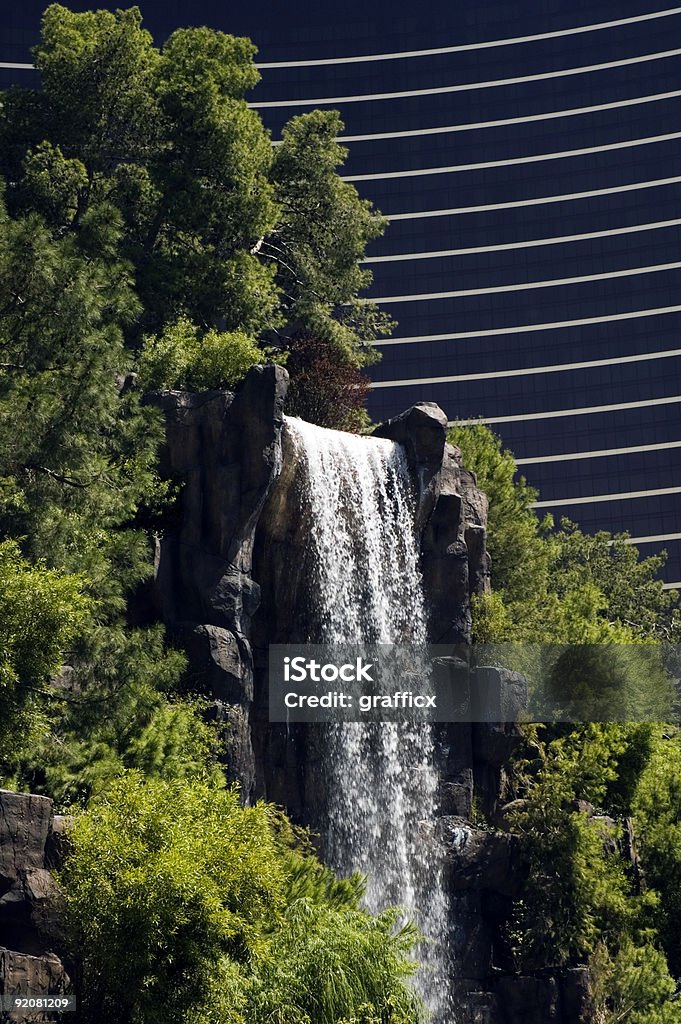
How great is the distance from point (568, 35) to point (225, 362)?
89478mm

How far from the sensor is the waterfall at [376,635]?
130ft

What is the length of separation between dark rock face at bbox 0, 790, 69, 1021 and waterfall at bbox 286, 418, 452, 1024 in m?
14.2

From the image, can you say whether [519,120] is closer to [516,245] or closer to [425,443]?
[516,245]

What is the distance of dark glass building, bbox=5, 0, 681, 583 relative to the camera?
111875 millimetres

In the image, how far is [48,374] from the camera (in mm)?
33344

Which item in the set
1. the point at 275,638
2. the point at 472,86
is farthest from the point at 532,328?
the point at 275,638

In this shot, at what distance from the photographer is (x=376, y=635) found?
42250 mm

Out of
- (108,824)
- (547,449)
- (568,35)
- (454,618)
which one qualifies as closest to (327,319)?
(454,618)

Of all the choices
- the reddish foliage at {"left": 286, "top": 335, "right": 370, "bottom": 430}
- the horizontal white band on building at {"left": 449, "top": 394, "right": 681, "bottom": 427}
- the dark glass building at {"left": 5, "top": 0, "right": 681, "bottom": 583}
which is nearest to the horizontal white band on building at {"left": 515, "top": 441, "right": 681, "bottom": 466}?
the dark glass building at {"left": 5, "top": 0, "right": 681, "bottom": 583}

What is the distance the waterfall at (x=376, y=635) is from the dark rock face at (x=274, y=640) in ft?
A: 1.43

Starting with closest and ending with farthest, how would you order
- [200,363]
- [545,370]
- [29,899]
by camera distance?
[29,899]
[200,363]
[545,370]

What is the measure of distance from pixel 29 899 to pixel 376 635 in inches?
694

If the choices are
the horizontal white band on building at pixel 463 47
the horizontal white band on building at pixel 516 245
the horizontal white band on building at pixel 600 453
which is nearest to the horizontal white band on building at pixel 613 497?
the horizontal white band on building at pixel 600 453

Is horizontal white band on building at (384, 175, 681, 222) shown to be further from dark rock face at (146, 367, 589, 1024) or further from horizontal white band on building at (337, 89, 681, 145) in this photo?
dark rock face at (146, 367, 589, 1024)
